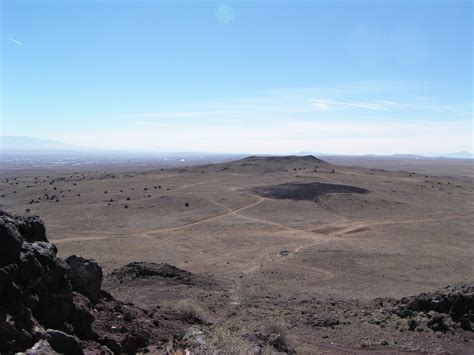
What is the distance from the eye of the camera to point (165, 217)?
43719 millimetres

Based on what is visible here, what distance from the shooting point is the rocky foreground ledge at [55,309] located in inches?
325

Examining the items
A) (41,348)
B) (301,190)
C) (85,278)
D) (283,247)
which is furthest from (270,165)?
(41,348)

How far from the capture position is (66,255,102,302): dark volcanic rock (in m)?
13.0

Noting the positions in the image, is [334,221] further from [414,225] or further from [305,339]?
[305,339]

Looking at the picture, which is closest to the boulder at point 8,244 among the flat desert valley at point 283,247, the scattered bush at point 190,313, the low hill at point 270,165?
the flat desert valley at point 283,247

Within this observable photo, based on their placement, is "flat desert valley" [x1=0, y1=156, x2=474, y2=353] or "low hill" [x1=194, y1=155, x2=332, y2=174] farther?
"low hill" [x1=194, y1=155, x2=332, y2=174]

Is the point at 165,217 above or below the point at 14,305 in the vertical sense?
below

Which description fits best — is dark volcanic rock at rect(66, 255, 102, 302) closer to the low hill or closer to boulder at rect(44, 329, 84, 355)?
boulder at rect(44, 329, 84, 355)

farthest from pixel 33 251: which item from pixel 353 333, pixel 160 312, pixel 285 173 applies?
pixel 285 173

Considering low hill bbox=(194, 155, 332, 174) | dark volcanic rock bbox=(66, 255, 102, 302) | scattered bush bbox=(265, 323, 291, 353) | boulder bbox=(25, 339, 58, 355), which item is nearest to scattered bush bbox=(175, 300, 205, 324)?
scattered bush bbox=(265, 323, 291, 353)

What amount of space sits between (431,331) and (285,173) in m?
64.2

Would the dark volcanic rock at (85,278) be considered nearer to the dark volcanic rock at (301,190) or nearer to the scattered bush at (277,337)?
the scattered bush at (277,337)

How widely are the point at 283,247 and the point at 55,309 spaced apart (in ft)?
74.3

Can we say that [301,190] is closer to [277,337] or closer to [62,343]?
[277,337]
